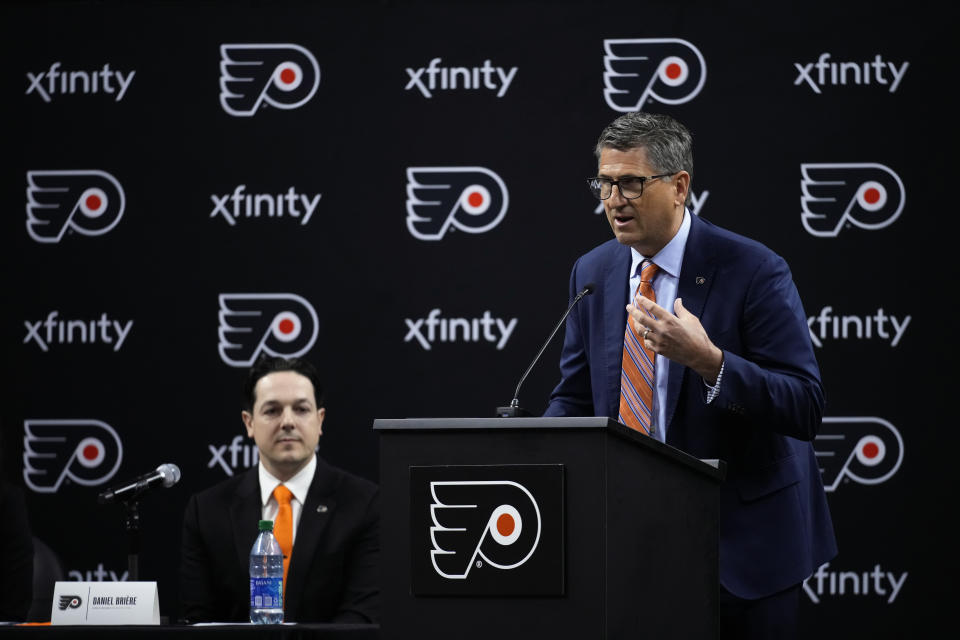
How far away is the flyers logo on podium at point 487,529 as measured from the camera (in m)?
1.96

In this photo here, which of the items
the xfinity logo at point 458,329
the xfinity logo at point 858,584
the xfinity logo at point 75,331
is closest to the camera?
the xfinity logo at point 858,584

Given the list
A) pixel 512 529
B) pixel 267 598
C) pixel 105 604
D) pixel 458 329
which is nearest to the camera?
pixel 512 529

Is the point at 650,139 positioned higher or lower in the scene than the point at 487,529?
higher

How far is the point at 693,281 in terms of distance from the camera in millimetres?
2771

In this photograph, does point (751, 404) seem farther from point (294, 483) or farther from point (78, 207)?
point (78, 207)

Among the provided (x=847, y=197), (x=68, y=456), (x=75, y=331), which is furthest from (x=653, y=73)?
(x=68, y=456)

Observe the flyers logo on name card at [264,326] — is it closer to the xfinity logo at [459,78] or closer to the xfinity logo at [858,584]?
the xfinity logo at [459,78]

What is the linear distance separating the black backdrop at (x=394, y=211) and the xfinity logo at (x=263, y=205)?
0.05 feet

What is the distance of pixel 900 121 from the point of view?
15.7ft

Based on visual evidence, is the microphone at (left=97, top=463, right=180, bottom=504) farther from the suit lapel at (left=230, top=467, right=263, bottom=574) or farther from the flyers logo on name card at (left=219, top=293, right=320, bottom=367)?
the flyers logo on name card at (left=219, top=293, right=320, bottom=367)

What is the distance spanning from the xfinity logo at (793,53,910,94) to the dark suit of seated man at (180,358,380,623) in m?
2.30

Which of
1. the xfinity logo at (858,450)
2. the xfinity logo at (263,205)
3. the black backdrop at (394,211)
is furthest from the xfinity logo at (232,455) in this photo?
the xfinity logo at (858,450)

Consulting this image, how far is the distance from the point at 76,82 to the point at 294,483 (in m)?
1.99

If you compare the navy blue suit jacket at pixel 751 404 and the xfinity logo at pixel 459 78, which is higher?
the xfinity logo at pixel 459 78
